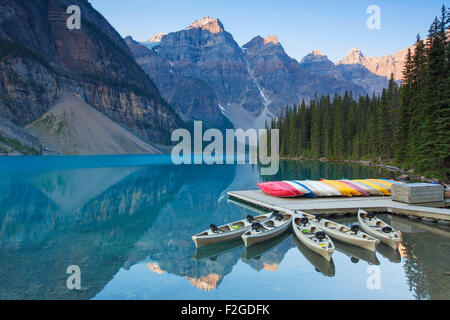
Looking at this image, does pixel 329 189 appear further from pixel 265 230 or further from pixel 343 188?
pixel 265 230

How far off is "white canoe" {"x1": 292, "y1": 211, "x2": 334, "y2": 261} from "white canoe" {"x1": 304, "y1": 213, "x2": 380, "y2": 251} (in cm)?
99

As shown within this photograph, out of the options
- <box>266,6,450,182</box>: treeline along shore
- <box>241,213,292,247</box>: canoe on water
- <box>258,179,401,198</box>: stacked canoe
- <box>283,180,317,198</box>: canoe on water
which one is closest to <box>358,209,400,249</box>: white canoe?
<box>241,213,292,247</box>: canoe on water

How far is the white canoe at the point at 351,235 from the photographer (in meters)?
15.7

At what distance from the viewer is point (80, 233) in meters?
20.0

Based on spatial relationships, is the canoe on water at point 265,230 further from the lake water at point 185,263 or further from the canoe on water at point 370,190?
the canoe on water at point 370,190

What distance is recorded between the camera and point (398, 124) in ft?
175

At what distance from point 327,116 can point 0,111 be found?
129845 millimetres

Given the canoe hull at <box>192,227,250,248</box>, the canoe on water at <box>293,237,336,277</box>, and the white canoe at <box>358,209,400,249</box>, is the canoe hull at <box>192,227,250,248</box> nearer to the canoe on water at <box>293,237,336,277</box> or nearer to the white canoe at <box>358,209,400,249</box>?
the canoe on water at <box>293,237,336,277</box>

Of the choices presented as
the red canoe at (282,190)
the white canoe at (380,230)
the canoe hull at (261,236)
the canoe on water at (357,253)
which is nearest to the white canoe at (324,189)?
the red canoe at (282,190)

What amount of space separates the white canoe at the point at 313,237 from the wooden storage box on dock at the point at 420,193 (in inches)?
432

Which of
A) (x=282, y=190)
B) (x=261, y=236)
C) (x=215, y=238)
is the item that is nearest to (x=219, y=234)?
(x=215, y=238)

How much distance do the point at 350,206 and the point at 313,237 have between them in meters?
9.64

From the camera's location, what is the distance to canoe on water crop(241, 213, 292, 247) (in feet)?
55.4
